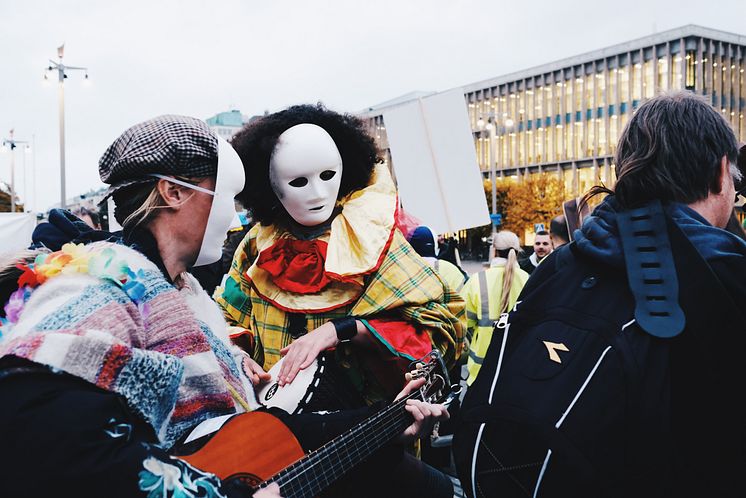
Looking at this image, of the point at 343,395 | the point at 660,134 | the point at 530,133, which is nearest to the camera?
the point at 660,134

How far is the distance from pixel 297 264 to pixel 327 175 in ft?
1.30

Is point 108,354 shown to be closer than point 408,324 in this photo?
Yes

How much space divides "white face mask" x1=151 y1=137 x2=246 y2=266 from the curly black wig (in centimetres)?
82

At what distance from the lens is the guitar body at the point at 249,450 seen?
4.77 feet

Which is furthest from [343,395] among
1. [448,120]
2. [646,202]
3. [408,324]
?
[448,120]

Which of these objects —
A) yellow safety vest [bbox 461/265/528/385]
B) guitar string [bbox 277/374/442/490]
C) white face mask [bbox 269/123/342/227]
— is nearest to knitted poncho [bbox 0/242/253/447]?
guitar string [bbox 277/374/442/490]

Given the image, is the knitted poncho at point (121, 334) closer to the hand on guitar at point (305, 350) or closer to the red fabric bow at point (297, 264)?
the hand on guitar at point (305, 350)

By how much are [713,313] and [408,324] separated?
3.89ft

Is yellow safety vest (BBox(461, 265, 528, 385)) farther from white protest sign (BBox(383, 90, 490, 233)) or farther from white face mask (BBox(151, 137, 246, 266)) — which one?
white face mask (BBox(151, 137, 246, 266))

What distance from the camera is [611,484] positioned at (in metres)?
1.30

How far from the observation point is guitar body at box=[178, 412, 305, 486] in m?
1.45

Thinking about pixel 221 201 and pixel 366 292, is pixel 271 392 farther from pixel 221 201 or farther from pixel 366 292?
pixel 221 201

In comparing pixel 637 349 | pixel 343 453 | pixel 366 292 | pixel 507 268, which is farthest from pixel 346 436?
pixel 507 268

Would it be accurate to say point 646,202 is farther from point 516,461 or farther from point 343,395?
point 343,395
